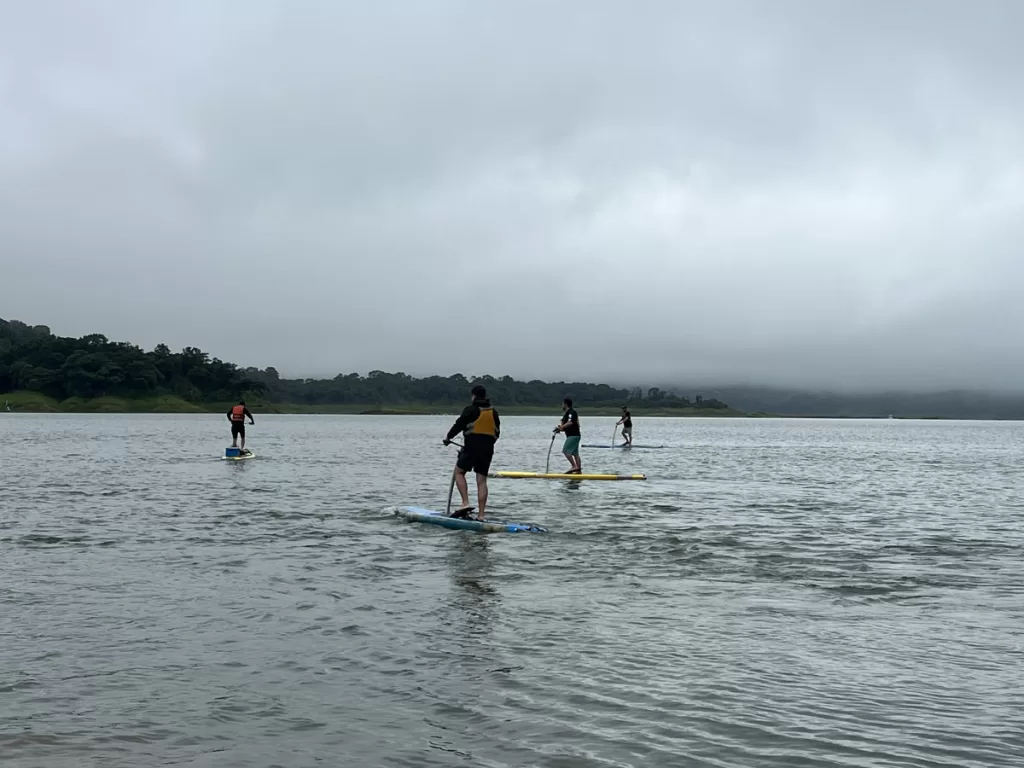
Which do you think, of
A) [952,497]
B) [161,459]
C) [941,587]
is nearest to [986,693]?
[941,587]

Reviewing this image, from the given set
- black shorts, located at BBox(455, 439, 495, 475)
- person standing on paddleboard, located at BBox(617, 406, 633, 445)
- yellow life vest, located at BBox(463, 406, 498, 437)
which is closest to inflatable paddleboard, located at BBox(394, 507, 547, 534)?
black shorts, located at BBox(455, 439, 495, 475)

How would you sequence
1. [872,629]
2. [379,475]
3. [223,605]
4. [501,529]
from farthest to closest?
[379,475] < [501,529] < [223,605] < [872,629]

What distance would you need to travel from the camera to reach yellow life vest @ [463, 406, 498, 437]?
19.9 m

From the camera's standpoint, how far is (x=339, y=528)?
65.7 feet

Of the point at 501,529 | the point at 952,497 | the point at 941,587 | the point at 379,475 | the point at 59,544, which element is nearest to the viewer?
the point at 941,587

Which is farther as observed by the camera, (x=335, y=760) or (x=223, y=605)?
(x=223, y=605)

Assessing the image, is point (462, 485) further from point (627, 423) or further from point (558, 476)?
point (627, 423)

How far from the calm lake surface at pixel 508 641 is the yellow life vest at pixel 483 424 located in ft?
6.95

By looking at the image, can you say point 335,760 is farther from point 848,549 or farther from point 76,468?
point 76,468

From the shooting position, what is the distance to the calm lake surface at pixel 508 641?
289 inches

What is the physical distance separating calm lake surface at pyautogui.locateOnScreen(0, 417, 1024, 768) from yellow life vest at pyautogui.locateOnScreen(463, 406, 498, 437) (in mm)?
2119

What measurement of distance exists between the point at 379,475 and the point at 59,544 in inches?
858

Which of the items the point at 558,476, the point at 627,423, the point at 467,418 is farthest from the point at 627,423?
Answer: the point at 467,418

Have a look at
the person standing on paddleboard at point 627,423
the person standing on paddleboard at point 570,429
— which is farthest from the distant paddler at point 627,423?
the person standing on paddleboard at point 570,429
